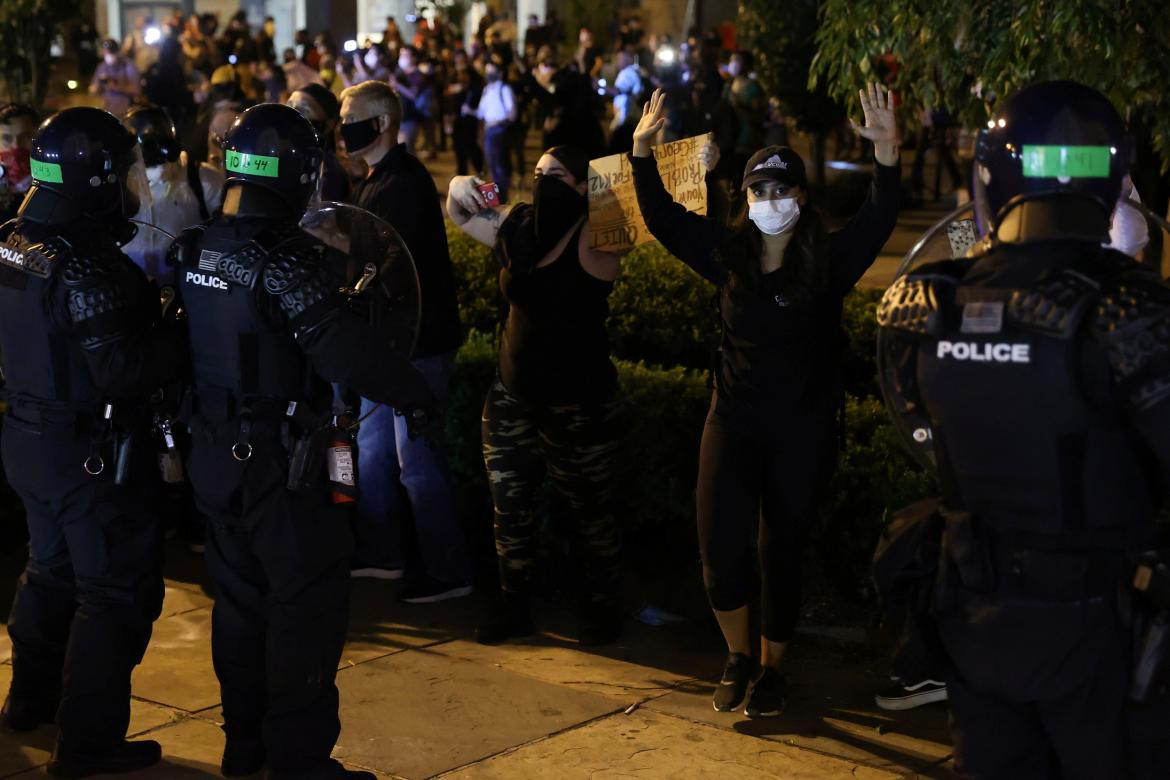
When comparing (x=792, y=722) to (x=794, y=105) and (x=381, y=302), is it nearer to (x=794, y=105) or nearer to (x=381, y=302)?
(x=381, y=302)

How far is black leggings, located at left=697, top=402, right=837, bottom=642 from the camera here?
16.8ft

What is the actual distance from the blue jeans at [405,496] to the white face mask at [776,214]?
1.72 metres

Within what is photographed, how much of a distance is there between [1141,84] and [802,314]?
228 cm

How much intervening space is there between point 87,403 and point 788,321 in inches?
86.5

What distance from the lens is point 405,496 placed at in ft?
22.5

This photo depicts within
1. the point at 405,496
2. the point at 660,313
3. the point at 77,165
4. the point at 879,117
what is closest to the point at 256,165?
the point at 77,165

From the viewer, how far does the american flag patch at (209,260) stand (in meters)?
4.50

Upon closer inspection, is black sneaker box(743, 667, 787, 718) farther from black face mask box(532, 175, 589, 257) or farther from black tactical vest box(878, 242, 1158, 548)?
black tactical vest box(878, 242, 1158, 548)

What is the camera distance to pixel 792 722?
521 cm

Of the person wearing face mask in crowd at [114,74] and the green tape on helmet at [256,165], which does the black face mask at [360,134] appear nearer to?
the green tape on helmet at [256,165]

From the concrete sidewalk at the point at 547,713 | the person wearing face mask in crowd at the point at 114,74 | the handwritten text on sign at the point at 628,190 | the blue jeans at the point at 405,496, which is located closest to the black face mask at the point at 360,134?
the blue jeans at the point at 405,496

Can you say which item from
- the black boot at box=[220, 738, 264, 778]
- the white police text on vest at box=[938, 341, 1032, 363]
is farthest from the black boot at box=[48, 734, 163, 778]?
the white police text on vest at box=[938, 341, 1032, 363]

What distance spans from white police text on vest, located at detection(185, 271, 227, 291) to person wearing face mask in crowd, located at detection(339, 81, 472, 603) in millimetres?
1647

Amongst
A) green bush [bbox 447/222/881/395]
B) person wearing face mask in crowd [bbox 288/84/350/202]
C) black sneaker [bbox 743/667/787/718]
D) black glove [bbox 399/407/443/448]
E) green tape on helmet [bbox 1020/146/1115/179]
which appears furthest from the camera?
green bush [bbox 447/222/881/395]
